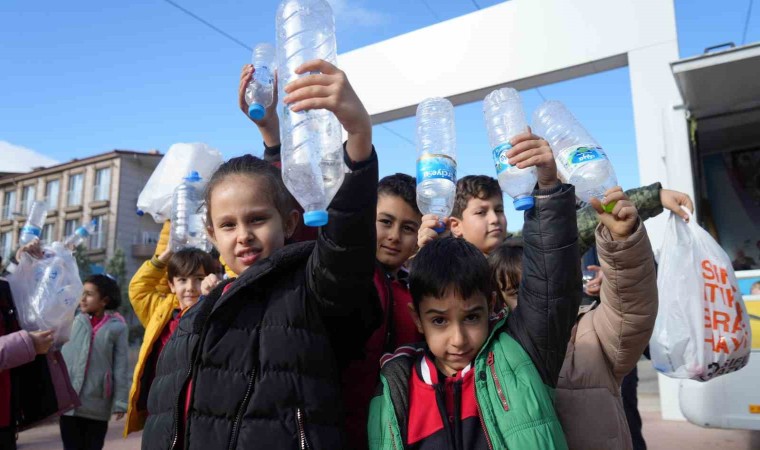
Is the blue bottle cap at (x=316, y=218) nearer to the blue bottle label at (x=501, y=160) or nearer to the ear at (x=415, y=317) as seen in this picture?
the ear at (x=415, y=317)

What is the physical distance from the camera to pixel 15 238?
40.2m

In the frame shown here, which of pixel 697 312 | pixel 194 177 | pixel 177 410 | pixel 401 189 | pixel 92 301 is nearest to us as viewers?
pixel 177 410

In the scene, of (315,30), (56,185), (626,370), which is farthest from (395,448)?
(56,185)

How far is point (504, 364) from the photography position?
5.32 ft

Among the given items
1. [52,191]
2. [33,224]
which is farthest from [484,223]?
[52,191]

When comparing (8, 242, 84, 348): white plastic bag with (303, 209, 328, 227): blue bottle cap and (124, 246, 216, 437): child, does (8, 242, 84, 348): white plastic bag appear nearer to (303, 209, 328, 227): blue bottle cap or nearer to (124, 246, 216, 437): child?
(124, 246, 216, 437): child

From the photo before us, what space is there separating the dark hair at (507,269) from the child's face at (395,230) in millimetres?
361

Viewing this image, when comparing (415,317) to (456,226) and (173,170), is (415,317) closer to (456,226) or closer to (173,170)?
(456,226)

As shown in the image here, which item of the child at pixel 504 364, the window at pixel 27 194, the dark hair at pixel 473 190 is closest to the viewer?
the child at pixel 504 364

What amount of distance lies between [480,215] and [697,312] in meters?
1.18

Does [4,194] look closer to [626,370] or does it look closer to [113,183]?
[113,183]

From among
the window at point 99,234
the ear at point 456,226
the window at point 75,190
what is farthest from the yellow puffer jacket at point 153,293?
the window at point 75,190

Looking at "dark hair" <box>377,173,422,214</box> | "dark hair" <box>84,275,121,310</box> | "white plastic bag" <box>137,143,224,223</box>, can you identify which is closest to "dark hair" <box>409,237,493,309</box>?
"dark hair" <box>377,173,422,214</box>

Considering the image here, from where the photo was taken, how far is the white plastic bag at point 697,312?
8.93ft
